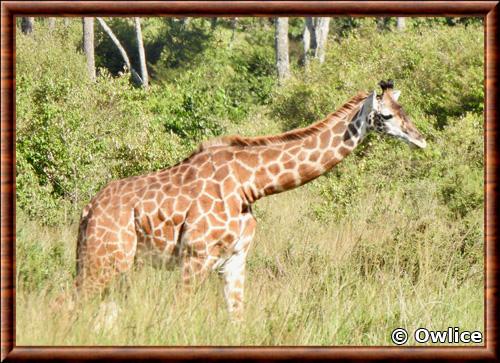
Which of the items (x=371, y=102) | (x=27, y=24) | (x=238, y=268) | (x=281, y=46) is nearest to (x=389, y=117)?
(x=371, y=102)

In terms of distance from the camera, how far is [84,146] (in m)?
12.3

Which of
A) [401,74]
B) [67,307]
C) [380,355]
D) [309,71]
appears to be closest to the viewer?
[380,355]

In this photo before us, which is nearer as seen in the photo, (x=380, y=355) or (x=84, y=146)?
(x=380, y=355)

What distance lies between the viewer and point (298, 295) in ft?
27.0

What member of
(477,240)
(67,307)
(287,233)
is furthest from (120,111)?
(67,307)

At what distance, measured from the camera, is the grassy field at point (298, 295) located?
24.1 feet

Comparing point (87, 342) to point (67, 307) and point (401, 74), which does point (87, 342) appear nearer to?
point (67, 307)

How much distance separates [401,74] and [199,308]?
12.6m

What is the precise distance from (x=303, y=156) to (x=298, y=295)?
121 cm

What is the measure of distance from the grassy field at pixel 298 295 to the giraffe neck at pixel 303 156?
799mm

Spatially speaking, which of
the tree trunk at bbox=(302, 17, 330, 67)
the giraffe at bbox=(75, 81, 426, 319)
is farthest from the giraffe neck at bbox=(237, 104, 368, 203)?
the tree trunk at bbox=(302, 17, 330, 67)
